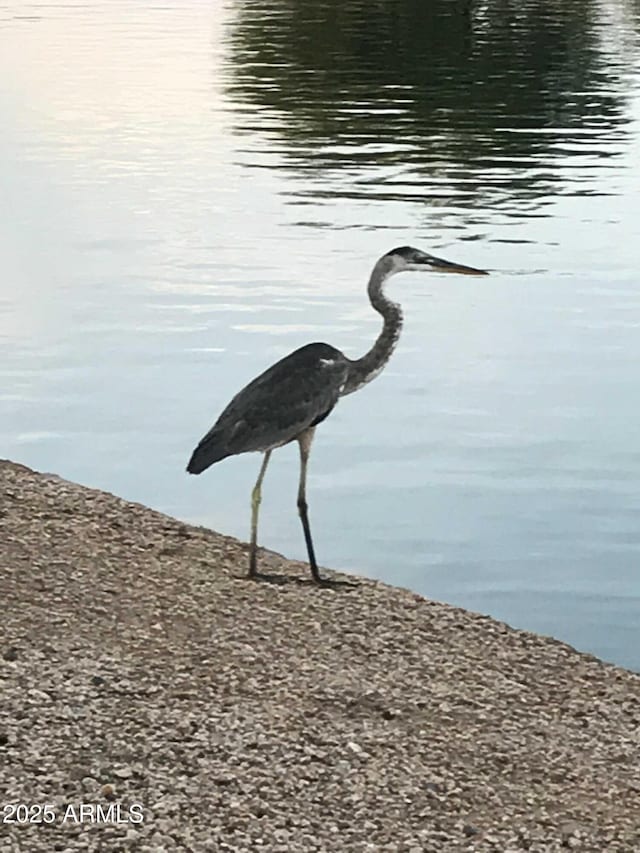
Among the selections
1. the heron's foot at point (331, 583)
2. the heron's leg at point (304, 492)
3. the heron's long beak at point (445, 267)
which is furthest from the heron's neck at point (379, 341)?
the heron's foot at point (331, 583)

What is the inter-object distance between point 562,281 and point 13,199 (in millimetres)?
12679

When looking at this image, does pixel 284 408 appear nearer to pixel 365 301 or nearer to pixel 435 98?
pixel 365 301

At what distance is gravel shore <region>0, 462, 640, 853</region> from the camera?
7.79 m

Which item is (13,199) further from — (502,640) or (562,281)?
(502,640)

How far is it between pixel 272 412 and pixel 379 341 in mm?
1077

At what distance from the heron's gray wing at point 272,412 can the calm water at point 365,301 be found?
245 centimetres

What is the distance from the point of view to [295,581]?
1220 centimetres

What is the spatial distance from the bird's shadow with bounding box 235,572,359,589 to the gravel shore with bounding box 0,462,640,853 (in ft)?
0.19

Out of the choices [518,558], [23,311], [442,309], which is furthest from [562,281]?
[518,558]

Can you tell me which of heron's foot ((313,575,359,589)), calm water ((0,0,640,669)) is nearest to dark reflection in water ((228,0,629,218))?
calm water ((0,0,640,669))

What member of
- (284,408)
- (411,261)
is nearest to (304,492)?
(284,408)

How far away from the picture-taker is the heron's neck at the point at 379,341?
12250 mm

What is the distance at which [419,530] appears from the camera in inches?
614

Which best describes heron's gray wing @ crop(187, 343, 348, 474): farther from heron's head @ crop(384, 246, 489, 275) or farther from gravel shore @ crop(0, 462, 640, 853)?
heron's head @ crop(384, 246, 489, 275)
